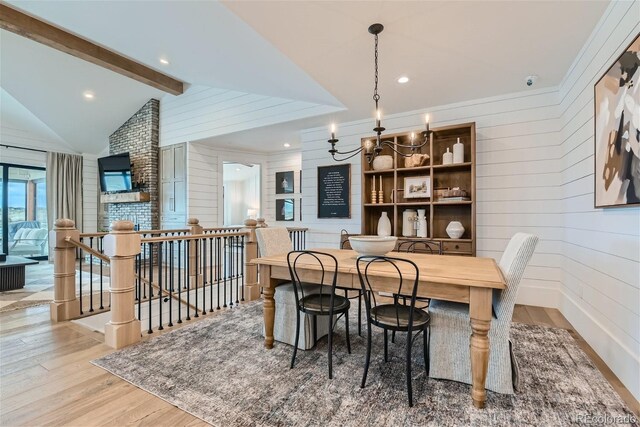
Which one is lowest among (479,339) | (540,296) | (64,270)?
(540,296)

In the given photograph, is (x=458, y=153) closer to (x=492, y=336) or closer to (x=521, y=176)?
(x=521, y=176)

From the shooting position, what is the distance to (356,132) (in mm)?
4719

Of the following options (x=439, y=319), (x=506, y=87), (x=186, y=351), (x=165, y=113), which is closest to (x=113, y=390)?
(x=186, y=351)

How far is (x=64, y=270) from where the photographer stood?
3061mm

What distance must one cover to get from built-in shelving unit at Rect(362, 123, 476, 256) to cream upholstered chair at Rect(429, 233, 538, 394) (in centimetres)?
161

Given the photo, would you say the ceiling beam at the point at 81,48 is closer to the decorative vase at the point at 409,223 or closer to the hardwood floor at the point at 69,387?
the hardwood floor at the point at 69,387

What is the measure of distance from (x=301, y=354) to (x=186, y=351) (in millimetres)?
949

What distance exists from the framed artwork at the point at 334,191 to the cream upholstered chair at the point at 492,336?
2893 mm

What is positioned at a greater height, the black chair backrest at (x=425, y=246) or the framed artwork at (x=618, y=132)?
the framed artwork at (x=618, y=132)

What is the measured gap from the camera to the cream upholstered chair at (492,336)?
1769mm

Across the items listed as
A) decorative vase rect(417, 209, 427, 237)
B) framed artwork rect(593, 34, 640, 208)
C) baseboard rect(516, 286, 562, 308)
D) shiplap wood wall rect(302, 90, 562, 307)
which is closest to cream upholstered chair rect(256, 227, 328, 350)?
decorative vase rect(417, 209, 427, 237)

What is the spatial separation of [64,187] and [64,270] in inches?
236

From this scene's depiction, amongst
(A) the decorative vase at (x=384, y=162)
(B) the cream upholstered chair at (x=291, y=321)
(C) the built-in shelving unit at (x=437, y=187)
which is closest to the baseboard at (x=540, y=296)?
(C) the built-in shelving unit at (x=437, y=187)

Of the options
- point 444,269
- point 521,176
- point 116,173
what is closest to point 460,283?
point 444,269
